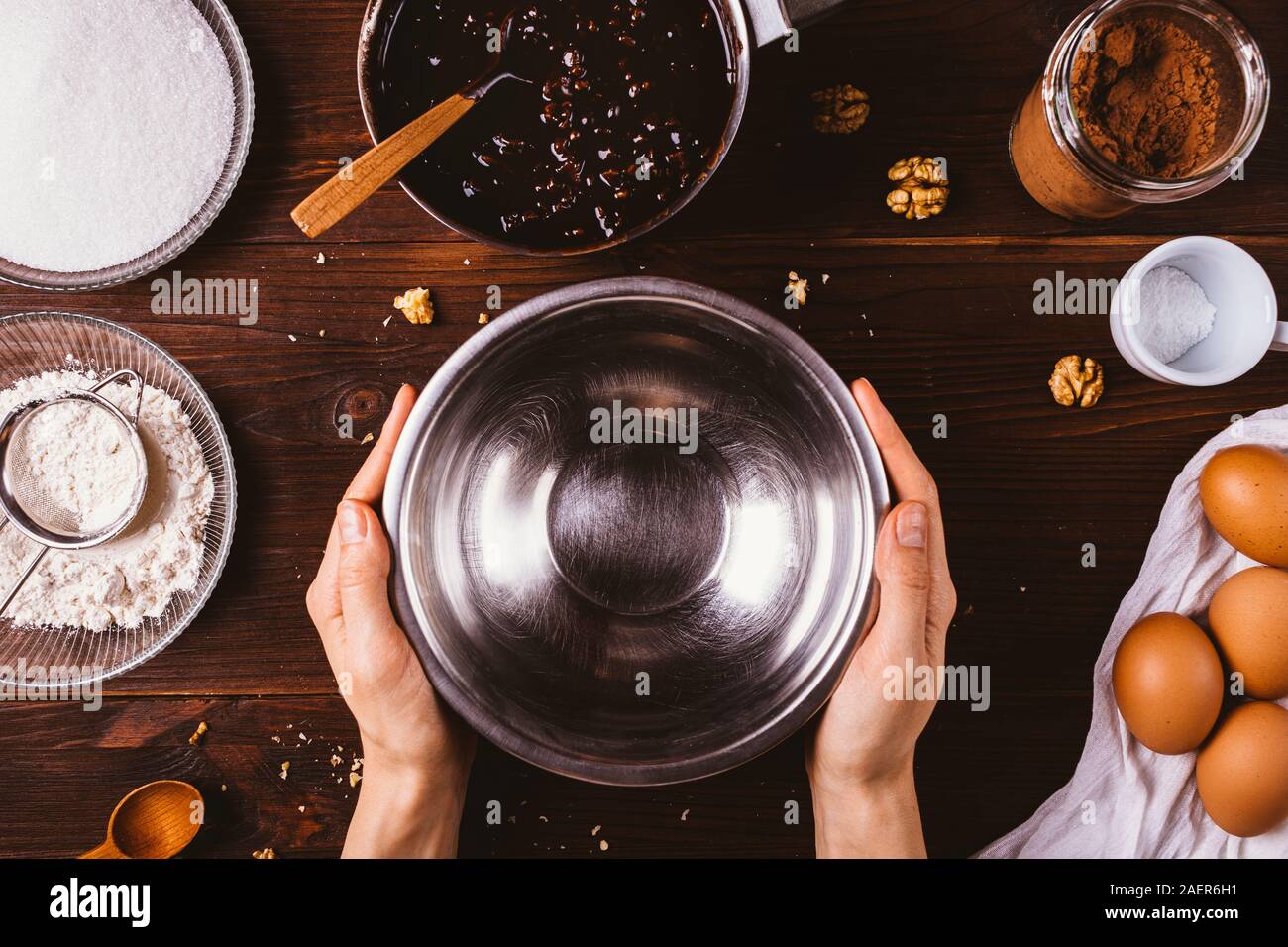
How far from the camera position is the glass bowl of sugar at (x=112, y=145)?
729 millimetres

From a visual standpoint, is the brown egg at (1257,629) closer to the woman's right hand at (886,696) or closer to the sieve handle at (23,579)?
the woman's right hand at (886,696)

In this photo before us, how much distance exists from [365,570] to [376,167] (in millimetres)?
320

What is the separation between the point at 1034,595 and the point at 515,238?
61 cm

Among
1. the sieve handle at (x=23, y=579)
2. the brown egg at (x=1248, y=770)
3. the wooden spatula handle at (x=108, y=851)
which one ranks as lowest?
the wooden spatula handle at (x=108, y=851)

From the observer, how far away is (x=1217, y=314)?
76 cm

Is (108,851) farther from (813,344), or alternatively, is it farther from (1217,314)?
(1217,314)

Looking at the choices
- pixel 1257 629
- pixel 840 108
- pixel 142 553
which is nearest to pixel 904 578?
pixel 1257 629

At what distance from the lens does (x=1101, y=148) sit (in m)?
0.69

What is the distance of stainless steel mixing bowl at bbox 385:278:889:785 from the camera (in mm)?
623

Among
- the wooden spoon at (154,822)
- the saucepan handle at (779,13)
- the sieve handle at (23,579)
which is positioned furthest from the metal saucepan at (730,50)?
the wooden spoon at (154,822)

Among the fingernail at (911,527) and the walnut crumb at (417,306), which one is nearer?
the fingernail at (911,527)

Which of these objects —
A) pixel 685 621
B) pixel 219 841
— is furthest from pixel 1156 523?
pixel 219 841

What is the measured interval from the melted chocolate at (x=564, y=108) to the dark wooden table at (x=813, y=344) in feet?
0.38

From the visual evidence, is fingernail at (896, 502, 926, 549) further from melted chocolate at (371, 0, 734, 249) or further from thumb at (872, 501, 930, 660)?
melted chocolate at (371, 0, 734, 249)
